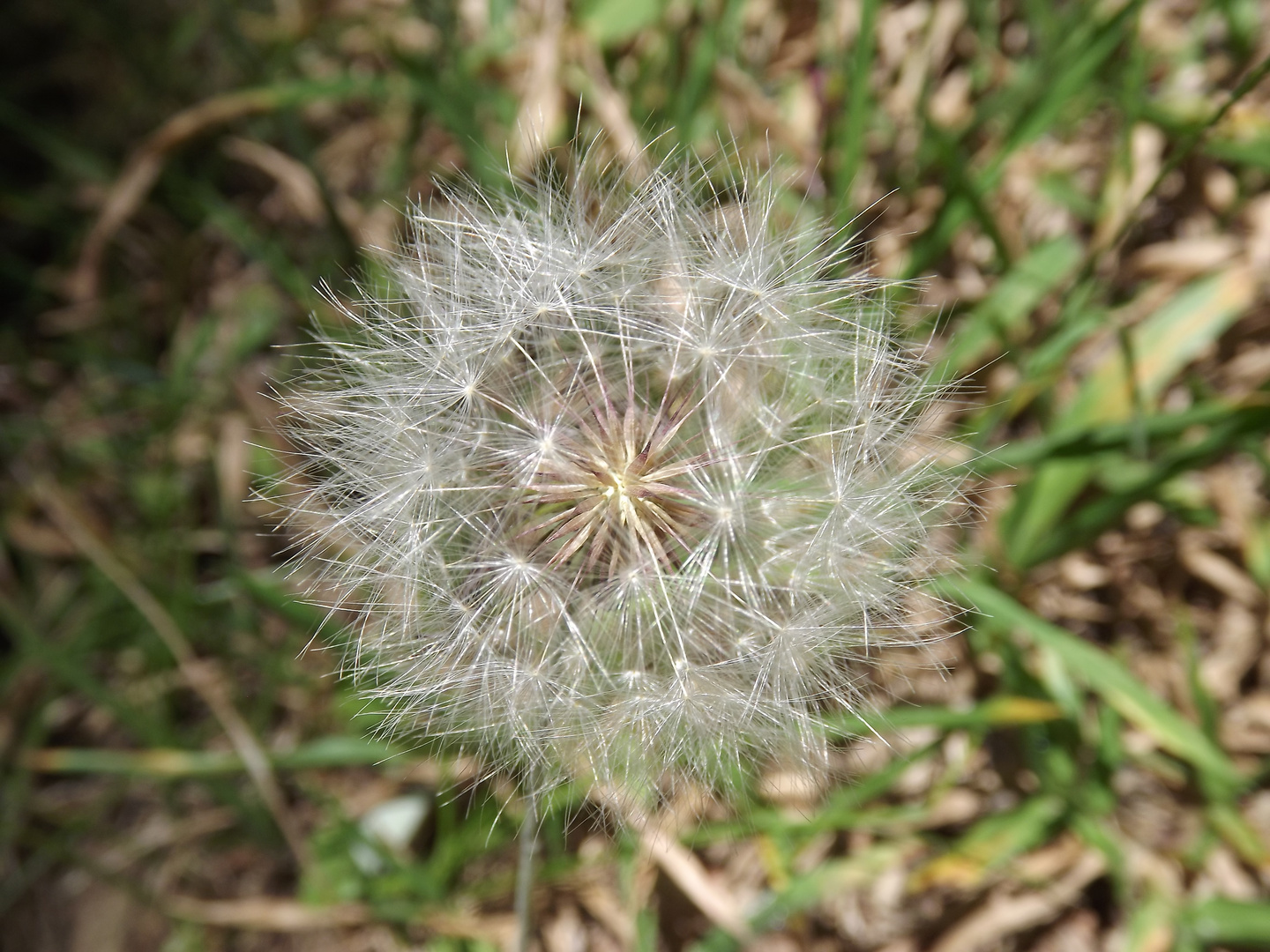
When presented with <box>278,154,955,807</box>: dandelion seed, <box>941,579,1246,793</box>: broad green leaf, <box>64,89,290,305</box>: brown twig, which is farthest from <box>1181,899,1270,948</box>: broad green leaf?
<box>64,89,290,305</box>: brown twig

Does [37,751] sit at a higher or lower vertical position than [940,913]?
higher

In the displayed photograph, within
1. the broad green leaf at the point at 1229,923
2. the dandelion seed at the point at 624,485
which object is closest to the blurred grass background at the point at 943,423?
the broad green leaf at the point at 1229,923

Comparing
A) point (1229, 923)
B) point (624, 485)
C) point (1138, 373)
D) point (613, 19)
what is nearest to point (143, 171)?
point (613, 19)

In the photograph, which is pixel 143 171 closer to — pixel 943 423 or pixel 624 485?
pixel 624 485

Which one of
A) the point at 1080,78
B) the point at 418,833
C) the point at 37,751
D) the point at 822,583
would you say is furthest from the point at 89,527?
the point at 1080,78

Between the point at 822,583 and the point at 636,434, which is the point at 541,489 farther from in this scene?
the point at 822,583
